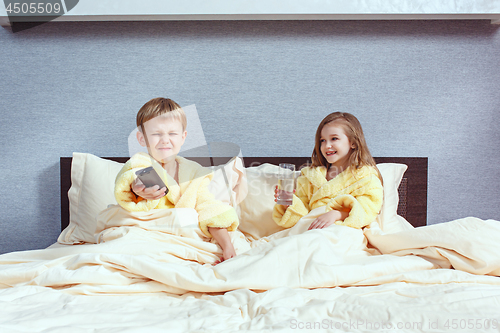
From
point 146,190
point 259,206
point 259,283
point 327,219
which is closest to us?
point 259,283

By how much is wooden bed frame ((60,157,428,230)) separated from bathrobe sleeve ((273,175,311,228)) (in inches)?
9.5

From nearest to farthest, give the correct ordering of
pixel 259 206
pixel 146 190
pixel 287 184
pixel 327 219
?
pixel 146 190 < pixel 327 219 < pixel 287 184 < pixel 259 206

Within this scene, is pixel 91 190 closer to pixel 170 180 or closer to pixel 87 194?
pixel 87 194

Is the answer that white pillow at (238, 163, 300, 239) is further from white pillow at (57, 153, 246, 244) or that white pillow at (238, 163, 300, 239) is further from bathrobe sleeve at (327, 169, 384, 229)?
bathrobe sleeve at (327, 169, 384, 229)

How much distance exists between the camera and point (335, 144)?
54.2 inches

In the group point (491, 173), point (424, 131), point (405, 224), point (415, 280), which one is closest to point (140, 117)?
point (415, 280)

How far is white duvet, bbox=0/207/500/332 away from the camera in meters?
0.66

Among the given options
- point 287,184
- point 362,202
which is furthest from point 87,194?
point 362,202

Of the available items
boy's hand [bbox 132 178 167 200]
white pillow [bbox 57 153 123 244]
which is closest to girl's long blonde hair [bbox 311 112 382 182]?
boy's hand [bbox 132 178 167 200]

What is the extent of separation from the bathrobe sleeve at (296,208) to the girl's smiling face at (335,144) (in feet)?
0.51

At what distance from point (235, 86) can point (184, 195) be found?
0.80 meters

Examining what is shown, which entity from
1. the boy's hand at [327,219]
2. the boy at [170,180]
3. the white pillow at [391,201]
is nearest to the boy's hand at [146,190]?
the boy at [170,180]

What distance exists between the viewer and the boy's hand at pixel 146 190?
1.08 m

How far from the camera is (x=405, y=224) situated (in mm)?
1449
